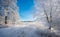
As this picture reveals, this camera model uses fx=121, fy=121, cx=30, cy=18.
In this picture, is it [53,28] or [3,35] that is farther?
[53,28]

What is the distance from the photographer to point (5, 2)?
60.9 ft

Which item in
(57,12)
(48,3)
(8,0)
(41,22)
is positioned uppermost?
(8,0)

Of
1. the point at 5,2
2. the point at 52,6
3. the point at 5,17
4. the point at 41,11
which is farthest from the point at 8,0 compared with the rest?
the point at 52,6

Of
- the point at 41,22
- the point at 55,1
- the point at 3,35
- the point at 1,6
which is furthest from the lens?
the point at 1,6

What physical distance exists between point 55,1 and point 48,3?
0.81 metres

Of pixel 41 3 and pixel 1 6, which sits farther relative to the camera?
pixel 1 6

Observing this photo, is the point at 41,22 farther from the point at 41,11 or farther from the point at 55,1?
the point at 55,1

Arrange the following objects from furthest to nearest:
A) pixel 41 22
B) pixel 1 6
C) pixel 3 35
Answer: pixel 1 6
pixel 41 22
pixel 3 35

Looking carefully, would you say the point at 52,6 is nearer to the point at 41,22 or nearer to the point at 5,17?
the point at 41,22

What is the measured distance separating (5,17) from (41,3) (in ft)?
23.2

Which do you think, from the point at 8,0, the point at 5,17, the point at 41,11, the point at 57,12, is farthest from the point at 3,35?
the point at 8,0

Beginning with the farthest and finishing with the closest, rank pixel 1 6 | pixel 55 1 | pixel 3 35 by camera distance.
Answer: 1. pixel 1 6
2. pixel 55 1
3. pixel 3 35

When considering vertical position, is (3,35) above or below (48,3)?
below

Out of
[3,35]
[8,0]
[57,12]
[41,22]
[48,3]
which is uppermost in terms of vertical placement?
[8,0]
